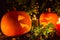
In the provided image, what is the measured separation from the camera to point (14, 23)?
5.20 feet

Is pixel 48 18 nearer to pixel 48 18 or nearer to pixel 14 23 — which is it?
pixel 48 18

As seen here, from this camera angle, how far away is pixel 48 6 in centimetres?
232

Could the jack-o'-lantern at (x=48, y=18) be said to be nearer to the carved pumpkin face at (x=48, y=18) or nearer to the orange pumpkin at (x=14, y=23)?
the carved pumpkin face at (x=48, y=18)

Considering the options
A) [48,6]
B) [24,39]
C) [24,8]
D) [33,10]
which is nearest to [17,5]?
[24,8]

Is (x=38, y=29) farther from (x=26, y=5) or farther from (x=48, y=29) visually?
(x=26, y=5)

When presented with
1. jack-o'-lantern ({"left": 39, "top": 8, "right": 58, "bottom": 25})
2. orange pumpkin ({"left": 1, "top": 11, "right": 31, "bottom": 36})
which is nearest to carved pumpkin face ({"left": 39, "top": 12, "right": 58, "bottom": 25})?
jack-o'-lantern ({"left": 39, "top": 8, "right": 58, "bottom": 25})

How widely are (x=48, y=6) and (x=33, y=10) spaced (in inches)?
18.2

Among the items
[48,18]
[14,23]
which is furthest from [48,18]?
[14,23]

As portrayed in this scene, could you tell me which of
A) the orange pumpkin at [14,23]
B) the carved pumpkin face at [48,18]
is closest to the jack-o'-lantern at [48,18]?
the carved pumpkin face at [48,18]

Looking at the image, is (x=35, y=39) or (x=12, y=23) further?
(x=35, y=39)

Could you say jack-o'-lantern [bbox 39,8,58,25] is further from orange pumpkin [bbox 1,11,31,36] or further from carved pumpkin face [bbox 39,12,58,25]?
orange pumpkin [bbox 1,11,31,36]

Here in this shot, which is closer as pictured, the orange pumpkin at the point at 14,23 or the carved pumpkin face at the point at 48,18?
the orange pumpkin at the point at 14,23

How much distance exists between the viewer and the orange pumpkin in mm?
1564

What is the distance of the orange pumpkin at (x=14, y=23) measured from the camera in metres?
1.56
